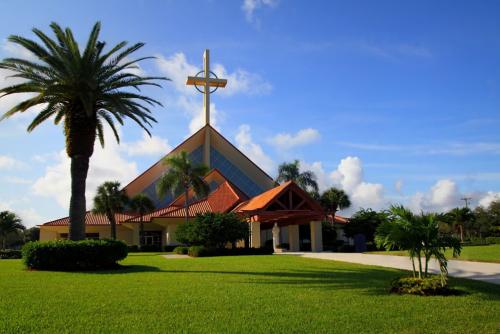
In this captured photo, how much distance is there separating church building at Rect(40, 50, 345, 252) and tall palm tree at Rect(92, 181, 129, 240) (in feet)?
9.80

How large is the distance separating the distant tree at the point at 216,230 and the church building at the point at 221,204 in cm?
326

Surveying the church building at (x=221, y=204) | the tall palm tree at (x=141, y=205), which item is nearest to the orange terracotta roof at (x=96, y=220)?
the church building at (x=221, y=204)

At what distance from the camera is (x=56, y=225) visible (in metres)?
44.2

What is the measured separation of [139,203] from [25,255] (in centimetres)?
2392

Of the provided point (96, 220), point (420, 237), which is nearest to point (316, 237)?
point (96, 220)

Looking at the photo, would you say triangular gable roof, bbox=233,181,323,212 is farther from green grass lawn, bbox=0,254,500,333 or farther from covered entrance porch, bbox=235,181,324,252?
green grass lawn, bbox=0,254,500,333

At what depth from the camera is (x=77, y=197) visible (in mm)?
18688

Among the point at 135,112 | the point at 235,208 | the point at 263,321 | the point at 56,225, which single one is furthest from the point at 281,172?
the point at 263,321

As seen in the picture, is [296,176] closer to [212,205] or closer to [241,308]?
[212,205]

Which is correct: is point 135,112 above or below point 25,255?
above

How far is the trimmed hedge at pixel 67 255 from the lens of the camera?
17031 mm

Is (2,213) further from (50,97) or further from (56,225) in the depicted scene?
(50,97)

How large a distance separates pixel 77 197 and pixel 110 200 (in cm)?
2212

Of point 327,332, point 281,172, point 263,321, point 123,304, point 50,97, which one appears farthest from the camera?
point 281,172
